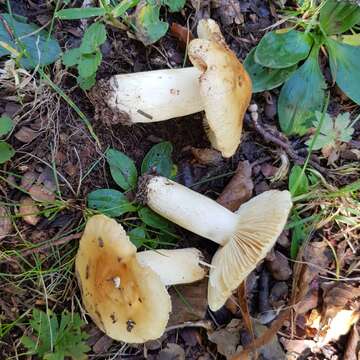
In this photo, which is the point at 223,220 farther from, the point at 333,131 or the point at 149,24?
the point at 149,24

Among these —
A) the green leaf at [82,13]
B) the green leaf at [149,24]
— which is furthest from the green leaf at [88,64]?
the green leaf at [149,24]

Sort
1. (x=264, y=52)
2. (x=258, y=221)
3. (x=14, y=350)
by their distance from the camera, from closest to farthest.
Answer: (x=258, y=221), (x=14, y=350), (x=264, y=52)

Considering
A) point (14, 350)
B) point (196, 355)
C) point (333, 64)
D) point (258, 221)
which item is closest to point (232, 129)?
point (258, 221)

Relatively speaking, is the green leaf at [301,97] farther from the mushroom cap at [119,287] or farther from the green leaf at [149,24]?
the mushroom cap at [119,287]

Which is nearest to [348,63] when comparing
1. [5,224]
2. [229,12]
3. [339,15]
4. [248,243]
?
[339,15]

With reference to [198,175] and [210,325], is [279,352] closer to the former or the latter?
[210,325]

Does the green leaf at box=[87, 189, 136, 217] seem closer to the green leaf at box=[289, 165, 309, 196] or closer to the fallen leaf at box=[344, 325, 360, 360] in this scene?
the green leaf at box=[289, 165, 309, 196]
